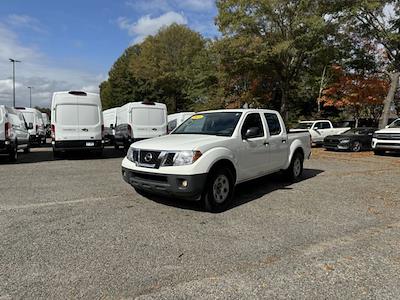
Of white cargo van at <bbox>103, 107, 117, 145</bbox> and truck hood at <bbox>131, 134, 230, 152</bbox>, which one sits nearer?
truck hood at <bbox>131, 134, 230, 152</bbox>

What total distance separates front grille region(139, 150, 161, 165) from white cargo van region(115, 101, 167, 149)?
403 inches

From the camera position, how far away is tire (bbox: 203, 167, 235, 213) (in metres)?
6.06

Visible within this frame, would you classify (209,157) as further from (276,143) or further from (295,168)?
(295,168)

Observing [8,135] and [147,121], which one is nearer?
[8,135]

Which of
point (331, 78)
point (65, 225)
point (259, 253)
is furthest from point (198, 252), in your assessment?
point (331, 78)

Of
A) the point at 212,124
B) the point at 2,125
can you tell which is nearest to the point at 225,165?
the point at 212,124

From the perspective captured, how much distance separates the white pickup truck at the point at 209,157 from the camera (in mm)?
5805

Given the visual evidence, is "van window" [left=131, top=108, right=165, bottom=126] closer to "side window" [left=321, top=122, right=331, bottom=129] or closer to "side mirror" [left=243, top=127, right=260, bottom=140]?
"side mirror" [left=243, top=127, right=260, bottom=140]

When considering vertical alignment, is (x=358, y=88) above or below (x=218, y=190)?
above

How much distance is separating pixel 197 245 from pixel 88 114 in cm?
1093

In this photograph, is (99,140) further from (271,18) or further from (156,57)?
(156,57)

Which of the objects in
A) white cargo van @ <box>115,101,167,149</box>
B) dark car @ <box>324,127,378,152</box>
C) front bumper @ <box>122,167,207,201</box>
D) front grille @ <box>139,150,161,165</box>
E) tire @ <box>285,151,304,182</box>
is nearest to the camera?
front bumper @ <box>122,167,207,201</box>

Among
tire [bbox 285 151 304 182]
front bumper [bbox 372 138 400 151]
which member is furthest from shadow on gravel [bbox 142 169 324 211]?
front bumper [bbox 372 138 400 151]

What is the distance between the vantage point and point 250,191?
791 centimetres
